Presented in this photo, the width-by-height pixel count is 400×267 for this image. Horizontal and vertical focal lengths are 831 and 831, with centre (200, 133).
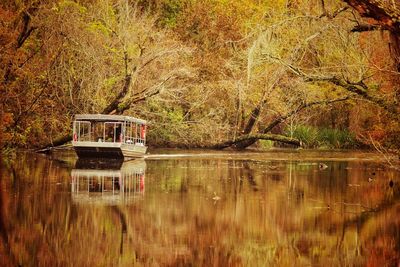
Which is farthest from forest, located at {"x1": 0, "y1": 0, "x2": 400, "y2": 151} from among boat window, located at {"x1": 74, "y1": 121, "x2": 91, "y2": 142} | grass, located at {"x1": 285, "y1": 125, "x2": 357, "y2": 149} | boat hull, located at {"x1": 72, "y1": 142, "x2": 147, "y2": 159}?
boat hull, located at {"x1": 72, "y1": 142, "x2": 147, "y2": 159}

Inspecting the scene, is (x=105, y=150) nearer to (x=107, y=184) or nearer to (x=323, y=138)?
(x=107, y=184)

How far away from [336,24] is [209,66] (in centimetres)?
2277

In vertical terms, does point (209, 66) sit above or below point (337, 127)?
above

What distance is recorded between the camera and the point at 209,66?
54.6m

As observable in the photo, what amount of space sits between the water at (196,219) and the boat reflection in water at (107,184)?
31 millimetres

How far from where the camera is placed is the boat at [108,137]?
127 feet

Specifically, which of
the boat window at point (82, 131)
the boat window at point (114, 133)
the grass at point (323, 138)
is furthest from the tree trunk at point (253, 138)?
the boat window at point (82, 131)

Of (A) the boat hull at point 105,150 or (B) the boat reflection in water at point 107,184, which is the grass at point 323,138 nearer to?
(A) the boat hull at point 105,150

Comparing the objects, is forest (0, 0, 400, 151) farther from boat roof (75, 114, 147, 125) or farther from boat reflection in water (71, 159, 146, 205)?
boat reflection in water (71, 159, 146, 205)

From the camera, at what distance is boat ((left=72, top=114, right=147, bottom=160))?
38594 mm

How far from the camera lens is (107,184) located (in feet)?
78.6

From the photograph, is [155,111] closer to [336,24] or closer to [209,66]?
[209,66]

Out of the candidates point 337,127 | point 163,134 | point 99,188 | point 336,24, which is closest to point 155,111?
point 163,134

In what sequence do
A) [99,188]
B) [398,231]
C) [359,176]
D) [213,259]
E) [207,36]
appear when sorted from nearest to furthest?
1. [213,259]
2. [398,231]
3. [99,188]
4. [359,176]
5. [207,36]
